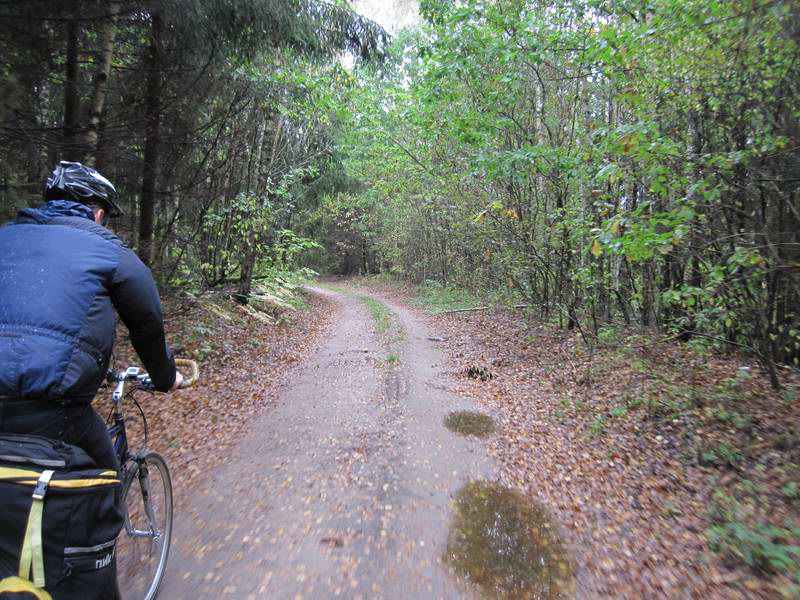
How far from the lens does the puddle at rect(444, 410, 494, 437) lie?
6.16 meters

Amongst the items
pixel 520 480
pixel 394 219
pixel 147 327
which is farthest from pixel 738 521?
pixel 394 219

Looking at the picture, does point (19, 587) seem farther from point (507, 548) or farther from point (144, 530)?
point (507, 548)

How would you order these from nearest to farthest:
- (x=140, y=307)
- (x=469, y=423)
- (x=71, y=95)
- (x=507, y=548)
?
(x=140, y=307) < (x=507, y=548) < (x=71, y=95) < (x=469, y=423)

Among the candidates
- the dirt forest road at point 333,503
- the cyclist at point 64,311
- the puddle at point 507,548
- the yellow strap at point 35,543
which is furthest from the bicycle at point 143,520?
the puddle at point 507,548

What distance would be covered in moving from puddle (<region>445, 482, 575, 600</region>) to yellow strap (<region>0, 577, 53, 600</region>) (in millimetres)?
2640

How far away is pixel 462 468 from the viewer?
200 inches

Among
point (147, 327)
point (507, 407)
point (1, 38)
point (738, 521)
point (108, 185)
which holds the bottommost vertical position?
point (507, 407)

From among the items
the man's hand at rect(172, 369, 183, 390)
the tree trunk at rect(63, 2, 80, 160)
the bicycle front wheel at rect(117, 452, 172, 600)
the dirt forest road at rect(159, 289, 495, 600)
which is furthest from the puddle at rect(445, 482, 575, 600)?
the tree trunk at rect(63, 2, 80, 160)

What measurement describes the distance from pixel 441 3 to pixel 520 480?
838 cm

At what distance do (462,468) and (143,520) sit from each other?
318 centimetres

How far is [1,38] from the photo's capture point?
4.57 m

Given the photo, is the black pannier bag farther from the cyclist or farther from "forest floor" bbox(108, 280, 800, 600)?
"forest floor" bbox(108, 280, 800, 600)

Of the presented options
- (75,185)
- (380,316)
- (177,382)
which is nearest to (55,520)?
(177,382)

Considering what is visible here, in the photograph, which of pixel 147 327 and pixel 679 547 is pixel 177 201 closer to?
pixel 147 327
